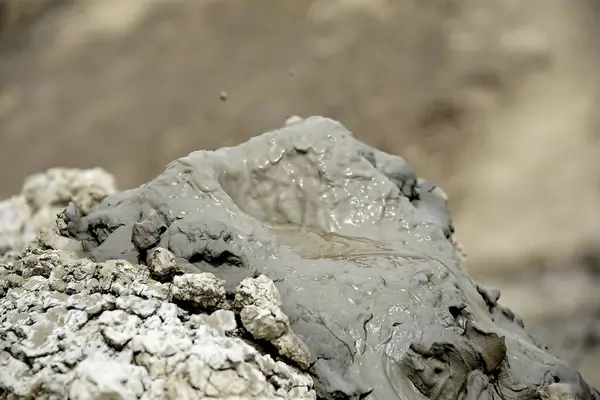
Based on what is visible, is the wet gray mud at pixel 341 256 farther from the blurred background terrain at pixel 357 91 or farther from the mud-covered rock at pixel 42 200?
the blurred background terrain at pixel 357 91

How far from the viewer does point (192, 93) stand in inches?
122

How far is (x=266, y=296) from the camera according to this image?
1152 millimetres

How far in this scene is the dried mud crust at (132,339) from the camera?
986 mm

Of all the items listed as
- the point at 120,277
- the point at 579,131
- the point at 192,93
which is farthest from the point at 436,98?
the point at 120,277

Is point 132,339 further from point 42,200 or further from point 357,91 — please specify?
point 357,91

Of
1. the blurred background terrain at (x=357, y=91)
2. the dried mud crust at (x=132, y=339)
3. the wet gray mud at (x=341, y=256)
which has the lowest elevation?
the dried mud crust at (x=132, y=339)

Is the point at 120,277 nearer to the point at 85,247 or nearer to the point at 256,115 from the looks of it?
the point at 85,247

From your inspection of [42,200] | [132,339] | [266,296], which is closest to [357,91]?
[42,200]

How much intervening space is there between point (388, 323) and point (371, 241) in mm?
314

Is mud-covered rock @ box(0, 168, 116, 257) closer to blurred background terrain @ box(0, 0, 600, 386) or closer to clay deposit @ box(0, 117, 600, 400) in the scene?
blurred background terrain @ box(0, 0, 600, 386)

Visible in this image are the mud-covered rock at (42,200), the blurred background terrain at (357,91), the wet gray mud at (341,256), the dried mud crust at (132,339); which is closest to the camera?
the dried mud crust at (132,339)

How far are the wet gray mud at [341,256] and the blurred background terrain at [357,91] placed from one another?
3.61 feet

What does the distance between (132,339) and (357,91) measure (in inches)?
88.0

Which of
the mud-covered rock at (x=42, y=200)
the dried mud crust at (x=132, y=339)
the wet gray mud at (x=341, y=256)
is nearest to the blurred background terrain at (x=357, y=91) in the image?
the mud-covered rock at (x=42, y=200)
